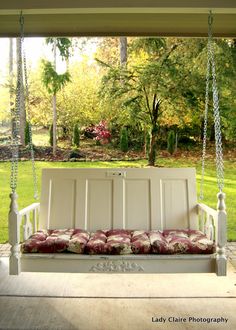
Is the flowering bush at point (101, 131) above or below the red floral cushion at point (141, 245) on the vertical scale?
above

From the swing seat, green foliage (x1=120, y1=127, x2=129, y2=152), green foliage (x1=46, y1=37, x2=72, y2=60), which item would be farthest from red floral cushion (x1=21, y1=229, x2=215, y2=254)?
green foliage (x1=46, y1=37, x2=72, y2=60)

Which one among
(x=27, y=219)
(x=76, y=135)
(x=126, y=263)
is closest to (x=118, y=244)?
(x=126, y=263)

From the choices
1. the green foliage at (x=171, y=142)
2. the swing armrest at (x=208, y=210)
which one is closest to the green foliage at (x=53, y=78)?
the green foliage at (x=171, y=142)

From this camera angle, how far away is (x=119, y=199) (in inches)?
121

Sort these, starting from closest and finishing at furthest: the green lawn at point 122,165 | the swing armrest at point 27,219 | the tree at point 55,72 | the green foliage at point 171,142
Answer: the swing armrest at point 27,219
the green lawn at point 122,165
the tree at point 55,72
the green foliage at point 171,142

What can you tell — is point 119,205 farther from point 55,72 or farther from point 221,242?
point 55,72

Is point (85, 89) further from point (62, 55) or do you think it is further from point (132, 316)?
point (132, 316)

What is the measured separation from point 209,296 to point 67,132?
4.84 metres

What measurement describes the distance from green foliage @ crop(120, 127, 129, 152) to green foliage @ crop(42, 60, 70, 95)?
1.30 m

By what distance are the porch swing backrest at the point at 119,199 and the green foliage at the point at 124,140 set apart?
3.79 m

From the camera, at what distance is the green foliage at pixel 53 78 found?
639 cm

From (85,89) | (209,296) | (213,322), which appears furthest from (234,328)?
(85,89)

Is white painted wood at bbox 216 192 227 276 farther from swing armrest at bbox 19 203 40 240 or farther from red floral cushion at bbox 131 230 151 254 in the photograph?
swing armrest at bbox 19 203 40 240

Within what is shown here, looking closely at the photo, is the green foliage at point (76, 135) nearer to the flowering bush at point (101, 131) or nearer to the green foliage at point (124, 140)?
the flowering bush at point (101, 131)
